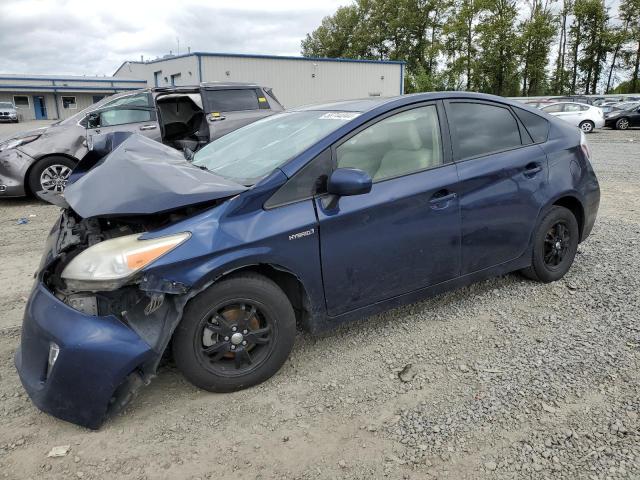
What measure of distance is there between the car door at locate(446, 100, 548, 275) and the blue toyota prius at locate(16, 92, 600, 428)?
1 cm

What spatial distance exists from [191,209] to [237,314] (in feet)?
2.01

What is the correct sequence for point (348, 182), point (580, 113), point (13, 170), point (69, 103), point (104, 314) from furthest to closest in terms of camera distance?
point (69, 103), point (580, 113), point (13, 170), point (348, 182), point (104, 314)

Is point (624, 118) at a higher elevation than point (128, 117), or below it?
below

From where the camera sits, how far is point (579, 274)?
4418 millimetres

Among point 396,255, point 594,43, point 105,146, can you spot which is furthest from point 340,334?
point 594,43

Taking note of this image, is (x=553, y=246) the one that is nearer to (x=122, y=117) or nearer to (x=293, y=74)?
(x=122, y=117)

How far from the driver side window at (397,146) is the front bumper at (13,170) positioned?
6.22m

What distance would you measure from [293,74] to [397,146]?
81.8 ft

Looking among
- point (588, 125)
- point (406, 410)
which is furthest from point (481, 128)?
point (588, 125)

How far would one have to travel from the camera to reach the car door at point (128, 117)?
8.02 m

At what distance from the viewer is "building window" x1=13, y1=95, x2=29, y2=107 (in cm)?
4912

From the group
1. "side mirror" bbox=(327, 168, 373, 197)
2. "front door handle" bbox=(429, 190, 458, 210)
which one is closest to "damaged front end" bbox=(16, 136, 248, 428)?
"side mirror" bbox=(327, 168, 373, 197)

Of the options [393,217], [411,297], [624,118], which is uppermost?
[393,217]

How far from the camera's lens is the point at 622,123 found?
24.5 meters
